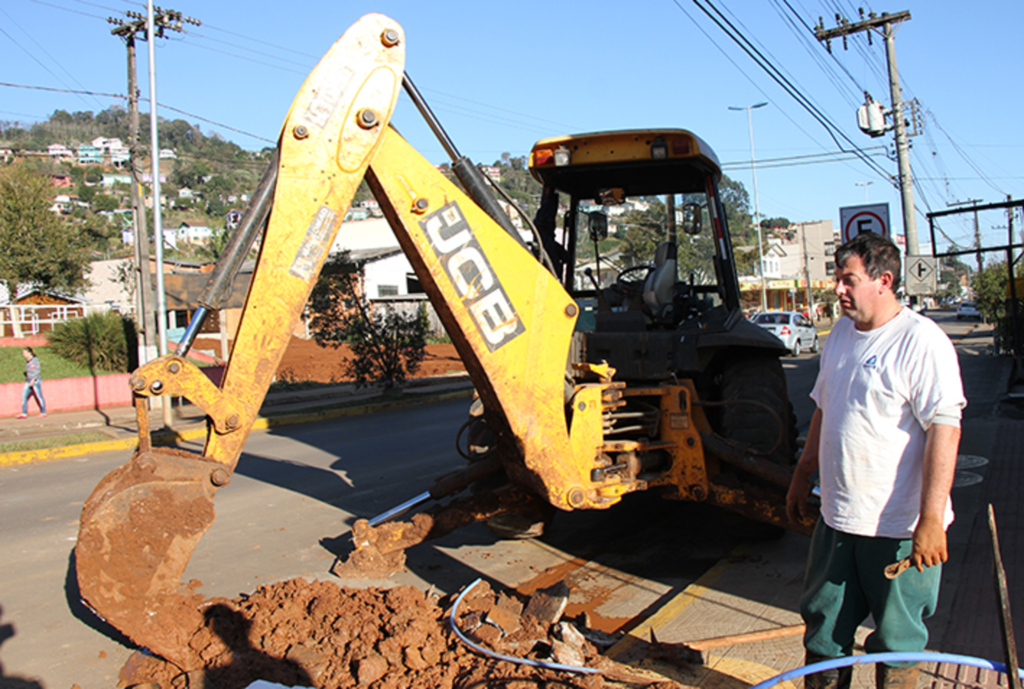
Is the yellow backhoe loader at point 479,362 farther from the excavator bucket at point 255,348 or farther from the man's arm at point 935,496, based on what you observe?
the man's arm at point 935,496

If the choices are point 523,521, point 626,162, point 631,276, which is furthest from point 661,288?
point 523,521

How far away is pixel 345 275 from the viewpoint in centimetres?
1589

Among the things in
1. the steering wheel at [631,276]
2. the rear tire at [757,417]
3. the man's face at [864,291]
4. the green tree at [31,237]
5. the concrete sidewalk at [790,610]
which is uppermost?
the green tree at [31,237]

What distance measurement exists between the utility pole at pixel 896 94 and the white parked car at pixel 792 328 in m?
8.69

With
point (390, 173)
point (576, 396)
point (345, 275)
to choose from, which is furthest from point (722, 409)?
point (345, 275)

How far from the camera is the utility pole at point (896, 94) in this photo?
17.0 metres

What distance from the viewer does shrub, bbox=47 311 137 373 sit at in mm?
22172

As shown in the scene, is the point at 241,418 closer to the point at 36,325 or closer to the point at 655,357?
the point at 655,357

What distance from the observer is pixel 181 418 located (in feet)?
50.2

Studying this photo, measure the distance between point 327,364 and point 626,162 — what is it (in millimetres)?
24778

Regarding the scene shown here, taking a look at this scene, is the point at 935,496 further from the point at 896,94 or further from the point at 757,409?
the point at 896,94

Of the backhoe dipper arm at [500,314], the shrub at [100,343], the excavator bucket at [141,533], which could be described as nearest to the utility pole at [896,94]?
the backhoe dipper arm at [500,314]

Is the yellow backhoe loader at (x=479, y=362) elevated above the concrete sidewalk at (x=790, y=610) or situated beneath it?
elevated above

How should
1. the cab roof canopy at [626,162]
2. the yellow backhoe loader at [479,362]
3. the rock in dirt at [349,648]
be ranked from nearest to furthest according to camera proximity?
the yellow backhoe loader at [479,362]
the rock in dirt at [349,648]
the cab roof canopy at [626,162]
